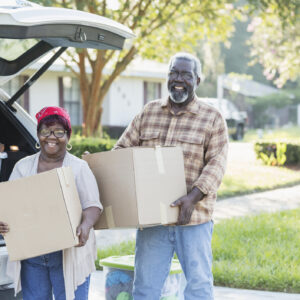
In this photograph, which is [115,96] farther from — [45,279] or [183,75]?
[45,279]

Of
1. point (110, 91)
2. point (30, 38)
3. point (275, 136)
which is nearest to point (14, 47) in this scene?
point (30, 38)

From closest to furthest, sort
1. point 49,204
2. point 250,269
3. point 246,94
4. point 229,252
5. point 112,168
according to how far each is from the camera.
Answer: point 49,204
point 112,168
point 250,269
point 229,252
point 246,94

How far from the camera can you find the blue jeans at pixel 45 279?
3.30 meters

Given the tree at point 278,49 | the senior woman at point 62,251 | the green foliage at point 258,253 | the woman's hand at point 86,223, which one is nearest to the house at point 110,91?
the tree at point 278,49

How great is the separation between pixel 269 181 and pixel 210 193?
8.91 metres

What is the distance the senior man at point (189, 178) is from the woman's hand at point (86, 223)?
487mm

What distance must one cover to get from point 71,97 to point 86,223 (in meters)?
17.7

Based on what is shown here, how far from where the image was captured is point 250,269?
5723 millimetres

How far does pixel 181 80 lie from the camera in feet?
11.6

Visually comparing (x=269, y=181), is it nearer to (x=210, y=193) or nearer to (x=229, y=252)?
(x=229, y=252)

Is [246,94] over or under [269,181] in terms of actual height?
over

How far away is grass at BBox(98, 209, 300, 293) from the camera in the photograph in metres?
5.48

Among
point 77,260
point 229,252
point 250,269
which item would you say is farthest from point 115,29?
point 229,252

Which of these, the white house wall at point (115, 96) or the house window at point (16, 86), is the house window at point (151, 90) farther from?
the house window at point (16, 86)
